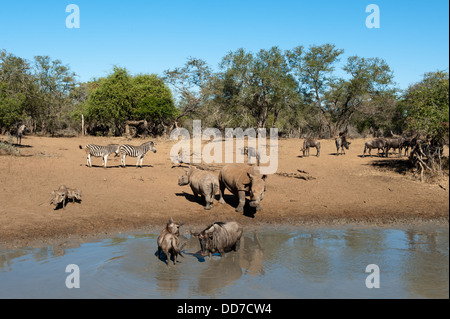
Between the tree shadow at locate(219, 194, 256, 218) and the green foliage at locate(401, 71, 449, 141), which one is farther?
the green foliage at locate(401, 71, 449, 141)

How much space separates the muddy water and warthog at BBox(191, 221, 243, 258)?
0.27 metres

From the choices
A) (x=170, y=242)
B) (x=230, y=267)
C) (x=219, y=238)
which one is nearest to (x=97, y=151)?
(x=219, y=238)

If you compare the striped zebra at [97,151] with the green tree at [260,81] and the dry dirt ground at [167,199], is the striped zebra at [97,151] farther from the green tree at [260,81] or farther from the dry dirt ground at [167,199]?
the green tree at [260,81]

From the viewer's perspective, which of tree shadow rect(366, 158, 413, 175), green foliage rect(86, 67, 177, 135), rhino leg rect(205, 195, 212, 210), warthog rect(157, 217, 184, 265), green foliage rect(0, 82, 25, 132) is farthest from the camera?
green foliage rect(86, 67, 177, 135)

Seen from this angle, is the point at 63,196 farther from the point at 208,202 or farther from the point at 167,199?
the point at 208,202

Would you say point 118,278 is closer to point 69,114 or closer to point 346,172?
point 346,172

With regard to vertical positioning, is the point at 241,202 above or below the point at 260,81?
below

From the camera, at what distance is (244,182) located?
45.9 ft

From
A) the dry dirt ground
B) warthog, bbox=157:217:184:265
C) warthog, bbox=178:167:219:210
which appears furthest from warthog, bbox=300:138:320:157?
warthog, bbox=157:217:184:265

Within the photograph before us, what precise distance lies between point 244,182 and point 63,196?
6378 mm

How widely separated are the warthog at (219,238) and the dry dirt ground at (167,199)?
295 cm

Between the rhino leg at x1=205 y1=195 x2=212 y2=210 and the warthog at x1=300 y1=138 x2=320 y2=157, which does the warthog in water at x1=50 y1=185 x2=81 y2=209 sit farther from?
the warthog at x1=300 y1=138 x2=320 y2=157

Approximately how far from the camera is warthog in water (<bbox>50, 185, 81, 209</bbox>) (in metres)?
13.5

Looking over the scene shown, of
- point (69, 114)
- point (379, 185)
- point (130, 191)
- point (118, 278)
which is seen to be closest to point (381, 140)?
point (379, 185)
